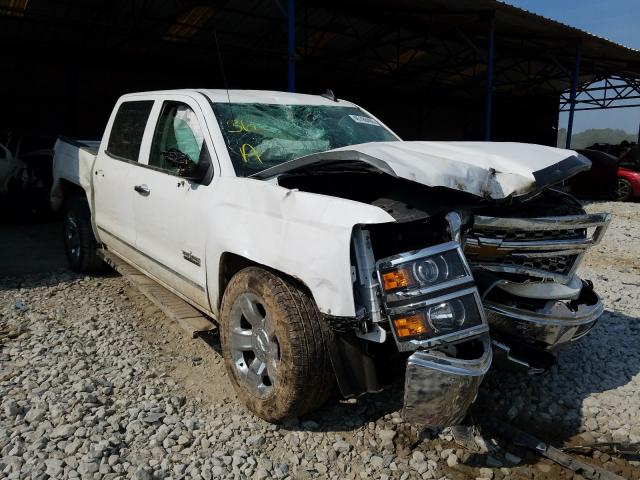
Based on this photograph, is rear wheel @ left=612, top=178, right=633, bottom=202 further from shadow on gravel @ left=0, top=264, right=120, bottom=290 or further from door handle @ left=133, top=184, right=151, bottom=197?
door handle @ left=133, top=184, right=151, bottom=197

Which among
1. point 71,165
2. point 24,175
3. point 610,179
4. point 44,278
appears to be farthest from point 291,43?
point 610,179

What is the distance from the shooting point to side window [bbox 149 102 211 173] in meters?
3.32

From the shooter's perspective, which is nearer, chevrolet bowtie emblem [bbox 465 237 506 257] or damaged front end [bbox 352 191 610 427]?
damaged front end [bbox 352 191 610 427]

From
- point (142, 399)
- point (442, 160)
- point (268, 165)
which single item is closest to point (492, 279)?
point (442, 160)

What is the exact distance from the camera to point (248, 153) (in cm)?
332

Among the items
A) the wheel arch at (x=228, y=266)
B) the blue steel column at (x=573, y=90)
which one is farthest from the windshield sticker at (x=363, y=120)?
the blue steel column at (x=573, y=90)

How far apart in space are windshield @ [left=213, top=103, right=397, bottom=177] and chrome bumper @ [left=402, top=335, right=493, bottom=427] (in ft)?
5.17

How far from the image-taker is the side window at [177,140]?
332 centimetres

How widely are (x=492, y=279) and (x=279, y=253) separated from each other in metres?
1.08

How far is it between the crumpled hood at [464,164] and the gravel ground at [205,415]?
1386 millimetres

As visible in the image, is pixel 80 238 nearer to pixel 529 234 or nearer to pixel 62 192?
pixel 62 192

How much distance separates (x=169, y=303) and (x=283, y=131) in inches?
56.5

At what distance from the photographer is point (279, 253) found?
263cm

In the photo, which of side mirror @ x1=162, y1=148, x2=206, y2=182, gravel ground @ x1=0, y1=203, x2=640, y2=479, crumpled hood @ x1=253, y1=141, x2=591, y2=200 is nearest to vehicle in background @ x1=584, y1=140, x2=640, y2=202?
gravel ground @ x1=0, y1=203, x2=640, y2=479
